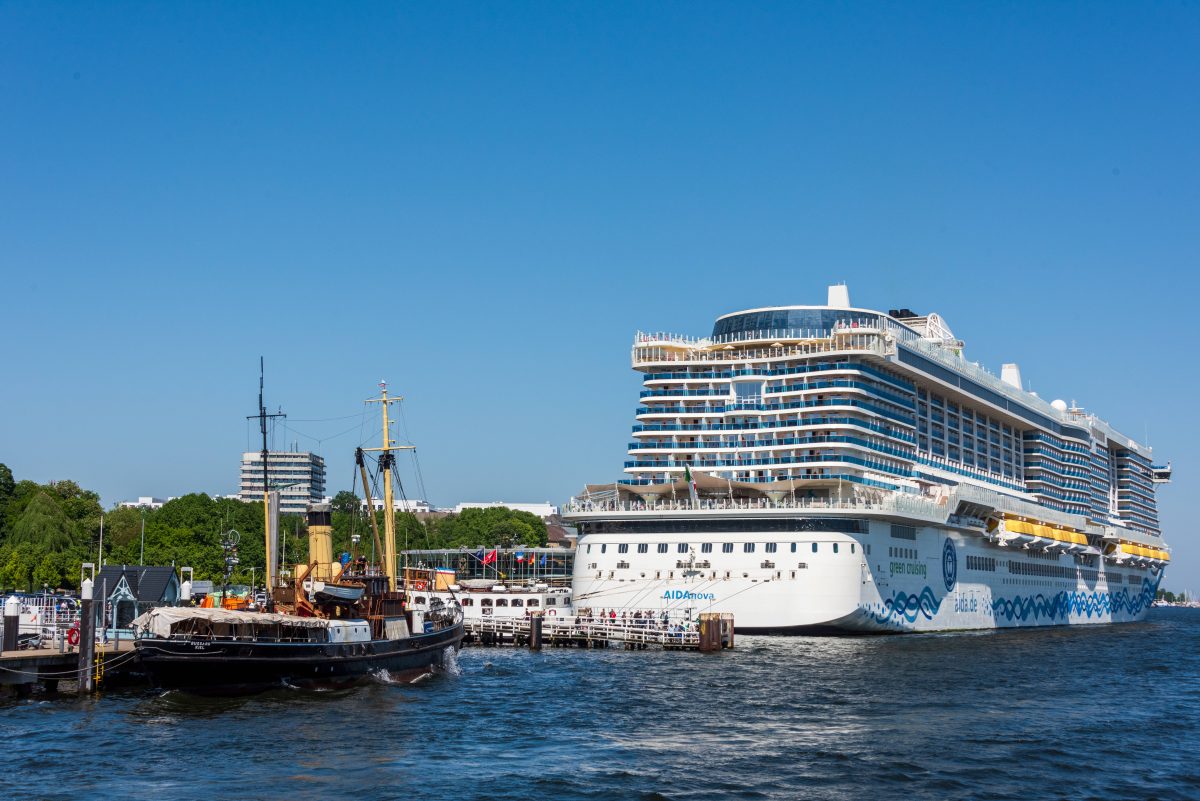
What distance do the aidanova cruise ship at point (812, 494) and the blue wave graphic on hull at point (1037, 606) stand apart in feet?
0.88

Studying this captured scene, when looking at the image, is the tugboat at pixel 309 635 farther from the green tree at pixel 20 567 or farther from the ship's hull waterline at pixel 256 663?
the green tree at pixel 20 567

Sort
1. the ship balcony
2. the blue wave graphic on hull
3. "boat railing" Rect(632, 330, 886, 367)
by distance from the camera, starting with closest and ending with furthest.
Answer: the blue wave graphic on hull < the ship balcony < "boat railing" Rect(632, 330, 886, 367)

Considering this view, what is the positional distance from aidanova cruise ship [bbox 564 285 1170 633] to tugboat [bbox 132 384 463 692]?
16861mm

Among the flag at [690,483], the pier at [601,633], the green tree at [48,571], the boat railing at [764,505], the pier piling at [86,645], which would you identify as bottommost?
the pier at [601,633]

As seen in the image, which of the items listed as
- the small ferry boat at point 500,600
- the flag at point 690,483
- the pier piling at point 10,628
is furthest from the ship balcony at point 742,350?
the pier piling at point 10,628

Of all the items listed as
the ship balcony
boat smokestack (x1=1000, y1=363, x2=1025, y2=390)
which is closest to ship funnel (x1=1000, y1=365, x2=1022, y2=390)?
boat smokestack (x1=1000, y1=363, x2=1025, y2=390)

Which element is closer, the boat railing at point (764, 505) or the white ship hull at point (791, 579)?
the white ship hull at point (791, 579)

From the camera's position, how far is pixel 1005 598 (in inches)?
4117

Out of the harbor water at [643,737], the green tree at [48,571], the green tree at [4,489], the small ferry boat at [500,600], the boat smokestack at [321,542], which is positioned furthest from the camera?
the green tree at [4,489]

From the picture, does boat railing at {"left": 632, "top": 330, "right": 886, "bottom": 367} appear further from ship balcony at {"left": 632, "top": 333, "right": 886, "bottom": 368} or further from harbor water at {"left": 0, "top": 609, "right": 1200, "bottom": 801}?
harbor water at {"left": 0, "top": 609, "right": 1200, "bottom": 801}

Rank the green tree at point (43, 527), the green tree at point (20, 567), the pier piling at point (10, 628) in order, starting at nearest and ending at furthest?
the pier piling at point (10, 628)
the green tree at point (20, 567)
the green tree at point (43, 527)

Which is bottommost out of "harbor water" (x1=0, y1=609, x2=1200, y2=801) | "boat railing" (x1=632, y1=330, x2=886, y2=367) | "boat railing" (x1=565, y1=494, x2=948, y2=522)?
"harbor water" (x1=0, y1=609, x2=1200, y2=801)

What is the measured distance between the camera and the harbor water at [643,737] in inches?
1325

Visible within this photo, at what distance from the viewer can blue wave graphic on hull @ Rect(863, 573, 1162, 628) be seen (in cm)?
8031
